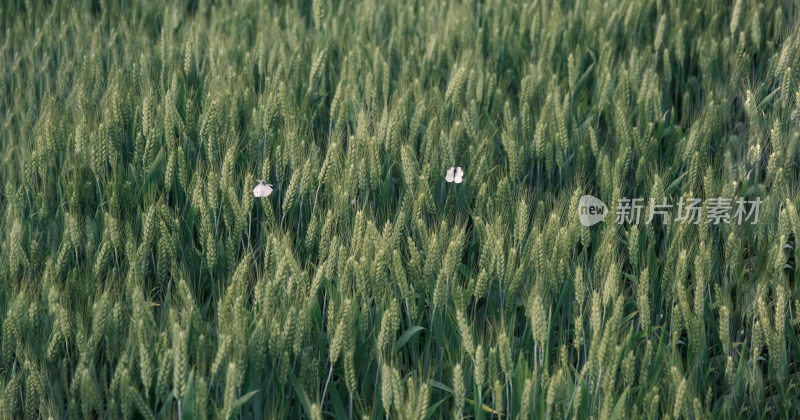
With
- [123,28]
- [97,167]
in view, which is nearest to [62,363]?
[97,167]

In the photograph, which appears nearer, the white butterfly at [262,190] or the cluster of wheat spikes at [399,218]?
the cluster of wheat spikes at [399,218]

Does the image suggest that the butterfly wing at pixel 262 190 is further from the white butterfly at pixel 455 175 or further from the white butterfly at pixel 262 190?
the white butterfly at pixel 455 175

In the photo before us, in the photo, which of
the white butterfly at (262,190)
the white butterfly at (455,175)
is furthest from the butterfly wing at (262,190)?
the white butterfly at (455,175)

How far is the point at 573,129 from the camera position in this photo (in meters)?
2.79

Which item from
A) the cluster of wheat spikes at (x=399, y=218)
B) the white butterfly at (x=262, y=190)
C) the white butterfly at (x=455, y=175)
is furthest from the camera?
the white butterfly at (x=455, y=175)

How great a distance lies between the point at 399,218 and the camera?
7.17 feet

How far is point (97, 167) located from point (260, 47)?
A: 1.03m

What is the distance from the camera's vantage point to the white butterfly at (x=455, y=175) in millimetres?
2465

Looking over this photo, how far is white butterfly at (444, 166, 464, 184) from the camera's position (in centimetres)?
246

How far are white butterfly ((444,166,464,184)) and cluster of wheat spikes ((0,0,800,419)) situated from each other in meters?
0.06

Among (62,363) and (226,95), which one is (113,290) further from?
(226,95)

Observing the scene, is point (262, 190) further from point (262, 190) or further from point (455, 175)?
point (455, 175)

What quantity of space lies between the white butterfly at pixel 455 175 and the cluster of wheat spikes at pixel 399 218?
6 centimetres

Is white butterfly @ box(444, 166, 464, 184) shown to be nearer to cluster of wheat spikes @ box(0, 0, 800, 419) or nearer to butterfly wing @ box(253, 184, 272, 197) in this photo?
cluster of wheat spikes @ box(0, 0, 800, 419)
